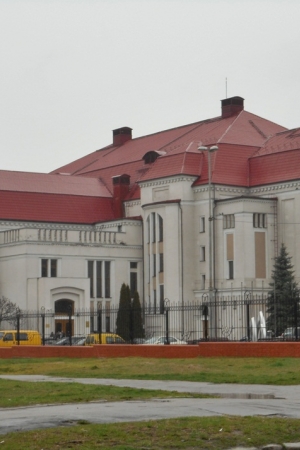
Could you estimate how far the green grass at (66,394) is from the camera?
850 inches

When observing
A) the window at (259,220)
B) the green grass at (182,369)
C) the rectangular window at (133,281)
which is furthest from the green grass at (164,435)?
the rectangular window at (133,281)

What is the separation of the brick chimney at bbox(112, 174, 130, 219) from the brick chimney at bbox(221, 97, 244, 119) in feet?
33.1

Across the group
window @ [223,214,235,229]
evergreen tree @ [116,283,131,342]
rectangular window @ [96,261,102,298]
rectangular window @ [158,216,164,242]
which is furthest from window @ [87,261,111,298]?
evergreen tree @ [116,283,131,342]

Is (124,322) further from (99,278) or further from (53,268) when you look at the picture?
(99,278)

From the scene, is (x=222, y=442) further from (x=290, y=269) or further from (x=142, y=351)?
(x=290, y=269)

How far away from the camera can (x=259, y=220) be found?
3086 inches

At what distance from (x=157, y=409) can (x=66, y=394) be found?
4441 mm

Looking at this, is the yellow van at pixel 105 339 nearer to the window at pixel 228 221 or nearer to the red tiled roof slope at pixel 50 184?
A: the window at pixel 228 221

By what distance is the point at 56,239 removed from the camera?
8156 centimetres

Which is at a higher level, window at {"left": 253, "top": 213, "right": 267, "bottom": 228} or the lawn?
window at {"left": 253, "top": 213, "right": 267, "bottom": 228}

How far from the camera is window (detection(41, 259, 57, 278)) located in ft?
263

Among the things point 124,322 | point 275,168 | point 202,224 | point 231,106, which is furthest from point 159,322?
point 231,106

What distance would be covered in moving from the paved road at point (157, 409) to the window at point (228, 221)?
54.3m

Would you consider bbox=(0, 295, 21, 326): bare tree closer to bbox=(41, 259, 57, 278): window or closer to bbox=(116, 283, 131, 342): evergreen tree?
bbox=(41, 259, 57, 278): window
